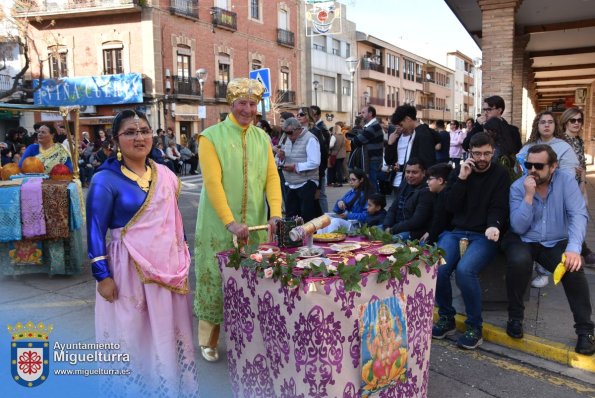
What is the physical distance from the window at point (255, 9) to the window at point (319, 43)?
709 cm

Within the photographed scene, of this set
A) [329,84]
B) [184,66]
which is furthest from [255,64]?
[329,84]

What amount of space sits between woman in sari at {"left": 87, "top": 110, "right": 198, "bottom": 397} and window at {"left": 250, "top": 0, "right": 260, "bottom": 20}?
106ft

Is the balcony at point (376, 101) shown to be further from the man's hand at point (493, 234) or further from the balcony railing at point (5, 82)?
the man's hand at point (493, 234)

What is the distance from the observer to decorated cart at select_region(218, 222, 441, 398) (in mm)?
2621

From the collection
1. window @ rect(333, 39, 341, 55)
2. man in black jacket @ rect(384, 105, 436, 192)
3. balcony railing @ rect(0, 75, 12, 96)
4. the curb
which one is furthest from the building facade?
the curb

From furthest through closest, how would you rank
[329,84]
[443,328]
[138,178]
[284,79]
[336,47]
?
1. [336,47]
2. [329,84]
3. [284,79]
4. [443,328]
5. [138,178]

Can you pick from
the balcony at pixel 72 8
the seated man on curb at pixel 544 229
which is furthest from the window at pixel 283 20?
the seated man on curb at pixel 544 229

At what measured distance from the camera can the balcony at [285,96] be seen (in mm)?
35412

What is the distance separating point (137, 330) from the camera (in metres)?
2.88

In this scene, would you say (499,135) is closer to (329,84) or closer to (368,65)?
(329,84)

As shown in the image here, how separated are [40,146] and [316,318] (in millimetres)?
5973

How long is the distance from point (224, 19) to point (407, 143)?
2624 cm

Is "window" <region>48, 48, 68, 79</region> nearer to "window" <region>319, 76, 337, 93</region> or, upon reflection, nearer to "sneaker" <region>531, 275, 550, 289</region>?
"window" <region>319, 76, 337, 93</region>

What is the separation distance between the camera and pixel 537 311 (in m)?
4.83
